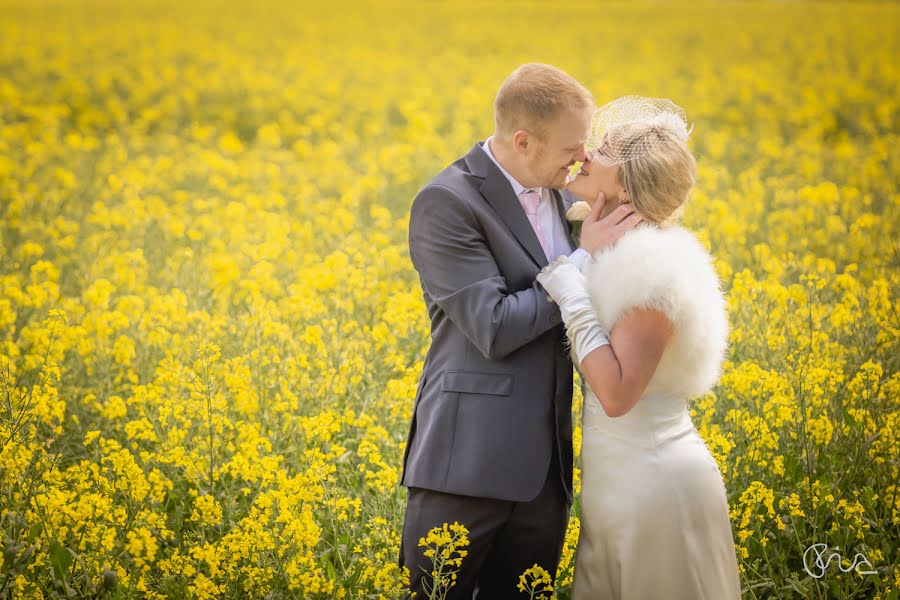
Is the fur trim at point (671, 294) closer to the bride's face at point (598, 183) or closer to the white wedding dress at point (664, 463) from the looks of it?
the white wedding dress at point (664, 463)

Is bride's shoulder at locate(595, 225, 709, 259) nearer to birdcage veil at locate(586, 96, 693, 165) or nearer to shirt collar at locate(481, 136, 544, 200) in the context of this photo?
birdcage veil at locate(586, 96, 693, 165)

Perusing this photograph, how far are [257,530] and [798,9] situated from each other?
101 feet

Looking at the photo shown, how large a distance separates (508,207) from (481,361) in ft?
1.58

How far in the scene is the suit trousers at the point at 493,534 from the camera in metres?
2.84

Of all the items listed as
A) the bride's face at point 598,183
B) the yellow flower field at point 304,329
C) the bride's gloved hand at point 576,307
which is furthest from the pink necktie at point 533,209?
the yellow flower field at point 304,329

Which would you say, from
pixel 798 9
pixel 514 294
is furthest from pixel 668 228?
pixel 798 9

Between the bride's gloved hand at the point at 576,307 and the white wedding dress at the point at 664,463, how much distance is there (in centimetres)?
6

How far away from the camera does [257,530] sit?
305cm

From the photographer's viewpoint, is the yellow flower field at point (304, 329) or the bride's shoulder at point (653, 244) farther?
the yellow flower field at point (304, 329)

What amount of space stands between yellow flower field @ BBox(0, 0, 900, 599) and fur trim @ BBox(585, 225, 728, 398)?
0.79 metres

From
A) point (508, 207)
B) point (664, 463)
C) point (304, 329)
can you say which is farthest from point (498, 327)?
point (304, 329)

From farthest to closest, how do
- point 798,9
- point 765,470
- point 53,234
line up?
point 798,9 < point 53,234 < point 765,470

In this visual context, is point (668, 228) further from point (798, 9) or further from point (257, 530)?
point (798, 9)

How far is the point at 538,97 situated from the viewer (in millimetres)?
2701
